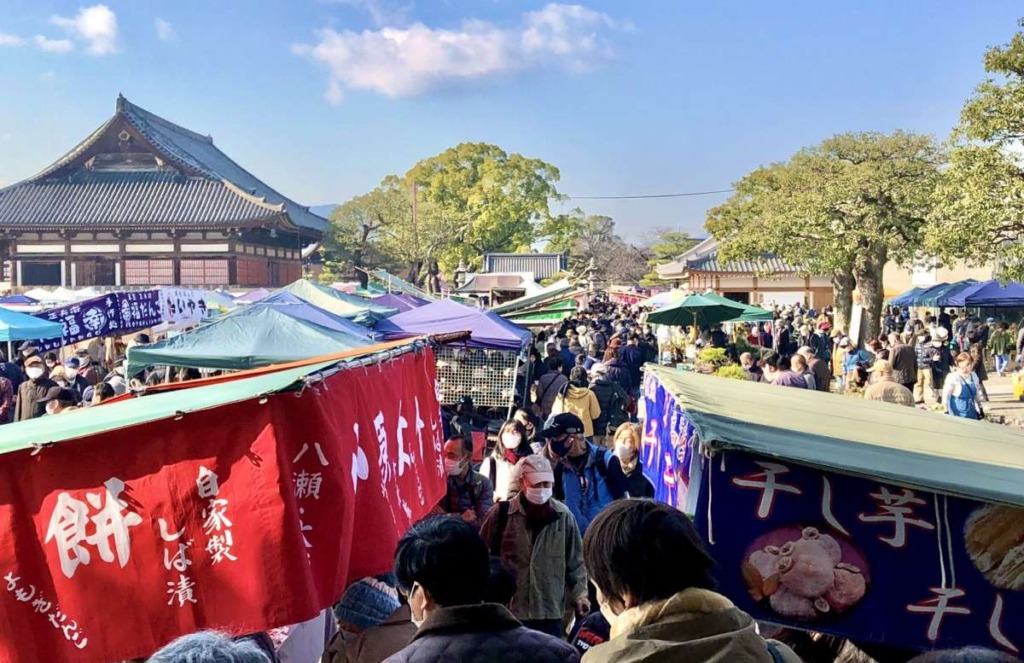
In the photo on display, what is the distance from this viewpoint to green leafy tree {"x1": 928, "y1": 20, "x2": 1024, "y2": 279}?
13.4 m

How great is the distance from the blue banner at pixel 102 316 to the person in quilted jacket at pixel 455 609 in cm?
1147

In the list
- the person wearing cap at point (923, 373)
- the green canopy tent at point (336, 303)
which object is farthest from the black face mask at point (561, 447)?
the person wearing cap at point (923, 373)

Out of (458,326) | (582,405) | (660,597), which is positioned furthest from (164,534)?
(458,326)

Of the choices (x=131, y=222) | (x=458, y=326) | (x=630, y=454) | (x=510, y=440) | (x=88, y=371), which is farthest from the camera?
(x=131, y=222)

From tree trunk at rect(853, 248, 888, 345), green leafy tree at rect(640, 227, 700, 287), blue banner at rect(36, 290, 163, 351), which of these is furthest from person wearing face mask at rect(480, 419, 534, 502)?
green leafy tree at rect(640, 227, 700, 287)

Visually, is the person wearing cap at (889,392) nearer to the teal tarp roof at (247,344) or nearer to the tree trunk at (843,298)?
the teal tarp roof at (247,344)

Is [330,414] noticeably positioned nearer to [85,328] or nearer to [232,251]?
[85,328]

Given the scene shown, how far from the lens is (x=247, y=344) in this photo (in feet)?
26.1

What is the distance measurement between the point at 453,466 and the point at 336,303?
27.7 feet

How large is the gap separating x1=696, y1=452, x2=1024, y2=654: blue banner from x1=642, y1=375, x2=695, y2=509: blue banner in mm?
223

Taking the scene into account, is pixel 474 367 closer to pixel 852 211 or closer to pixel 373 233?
pixel 852 211

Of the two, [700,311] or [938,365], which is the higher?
[700,311]

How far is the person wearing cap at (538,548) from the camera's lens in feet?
13.9

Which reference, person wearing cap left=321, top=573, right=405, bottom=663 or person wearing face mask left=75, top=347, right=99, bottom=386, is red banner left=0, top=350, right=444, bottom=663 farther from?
person wearing face mask left=75, top=347, right=99, bottom=386
